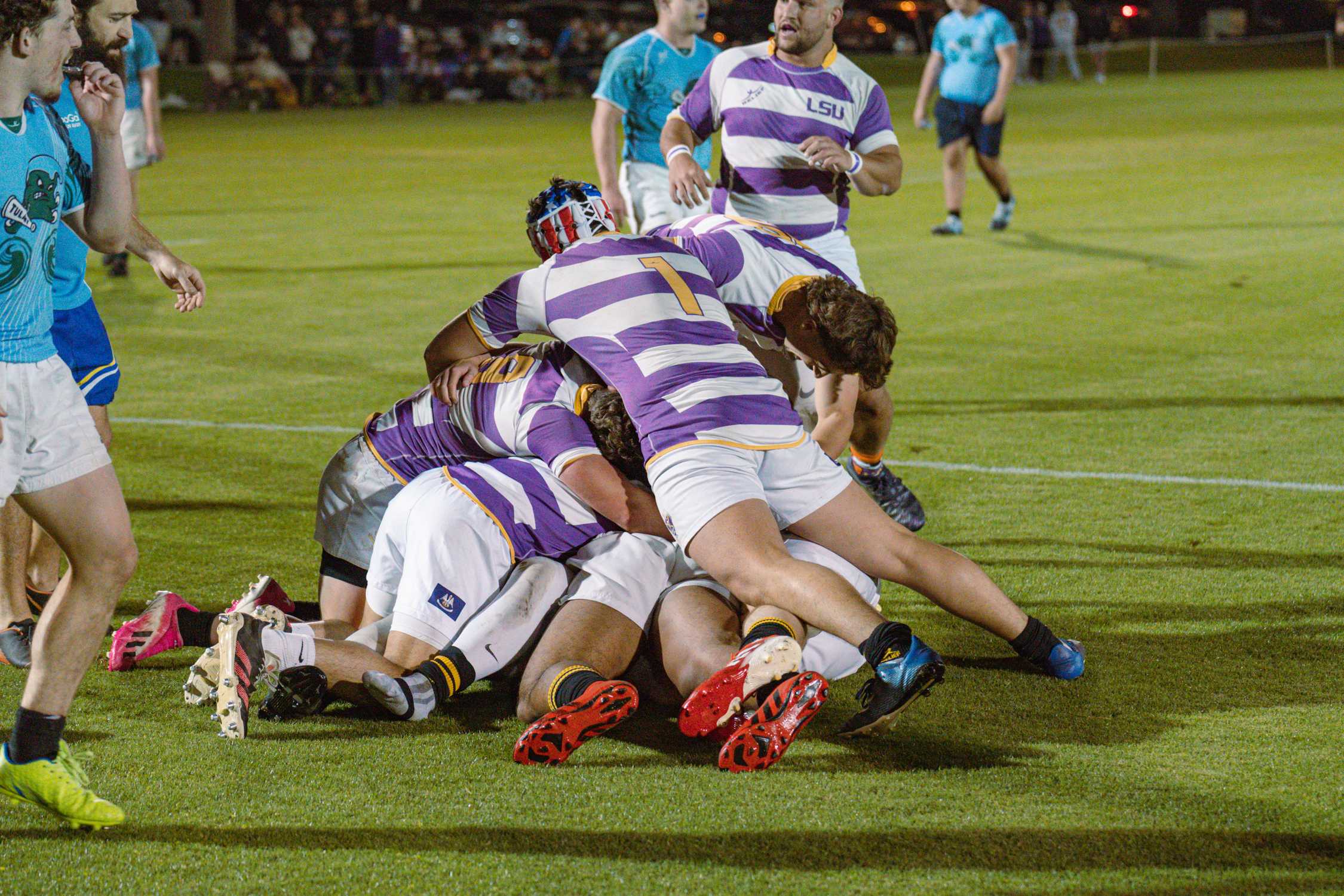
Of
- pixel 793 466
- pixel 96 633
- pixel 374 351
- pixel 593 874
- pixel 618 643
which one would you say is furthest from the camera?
pixel 374 351

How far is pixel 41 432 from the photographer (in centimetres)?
352

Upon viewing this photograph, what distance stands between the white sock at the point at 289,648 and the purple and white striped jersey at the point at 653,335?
1.10 metres

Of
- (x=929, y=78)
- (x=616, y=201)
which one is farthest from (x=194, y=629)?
(x=929, y=78)

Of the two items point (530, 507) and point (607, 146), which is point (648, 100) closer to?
point (607, 146)

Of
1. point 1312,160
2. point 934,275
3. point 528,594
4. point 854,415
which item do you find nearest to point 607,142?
point 854,415


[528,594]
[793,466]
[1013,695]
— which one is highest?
[793,466]

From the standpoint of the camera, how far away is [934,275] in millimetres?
12422

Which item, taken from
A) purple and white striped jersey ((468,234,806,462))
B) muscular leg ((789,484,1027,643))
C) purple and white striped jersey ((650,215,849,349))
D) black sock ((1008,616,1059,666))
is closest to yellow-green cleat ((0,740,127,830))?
purple and white striped jersey ((468,234,806,462))

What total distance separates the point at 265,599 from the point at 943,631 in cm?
214

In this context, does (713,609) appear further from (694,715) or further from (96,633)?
(96,633)

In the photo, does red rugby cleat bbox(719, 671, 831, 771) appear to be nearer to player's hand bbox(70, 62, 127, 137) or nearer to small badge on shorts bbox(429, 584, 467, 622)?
small badge on shorts bbox(429, 584, 467, 622)

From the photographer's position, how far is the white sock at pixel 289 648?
4258 millimetres

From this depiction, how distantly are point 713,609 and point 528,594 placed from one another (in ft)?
1.73

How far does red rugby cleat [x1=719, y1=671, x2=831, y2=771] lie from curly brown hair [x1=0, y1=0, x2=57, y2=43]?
2256 millimetres
